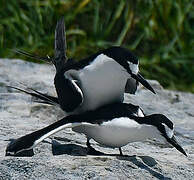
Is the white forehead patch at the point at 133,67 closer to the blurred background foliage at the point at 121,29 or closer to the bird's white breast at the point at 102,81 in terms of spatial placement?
the bird's white breast at the point at 102,81

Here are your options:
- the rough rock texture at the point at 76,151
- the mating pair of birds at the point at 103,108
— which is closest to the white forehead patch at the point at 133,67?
the mating pair of birds at the point at 103,108

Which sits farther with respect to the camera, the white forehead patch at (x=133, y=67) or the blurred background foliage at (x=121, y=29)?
the blurred background foliage at (x=121, y=29)

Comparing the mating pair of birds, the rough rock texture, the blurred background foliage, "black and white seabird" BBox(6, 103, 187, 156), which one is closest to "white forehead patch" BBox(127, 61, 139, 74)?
the mating pair of birds

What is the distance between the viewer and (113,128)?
220 centimetres

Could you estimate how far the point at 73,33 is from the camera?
16.8ft

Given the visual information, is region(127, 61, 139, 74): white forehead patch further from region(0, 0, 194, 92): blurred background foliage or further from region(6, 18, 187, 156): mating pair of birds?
region(0, 0, 194, 92): blurred background foliage

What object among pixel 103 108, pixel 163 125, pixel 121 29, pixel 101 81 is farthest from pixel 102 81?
pixel 121 29

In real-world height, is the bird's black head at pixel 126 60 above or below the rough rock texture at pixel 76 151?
above

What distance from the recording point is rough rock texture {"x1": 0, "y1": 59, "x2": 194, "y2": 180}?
2154 millimetres

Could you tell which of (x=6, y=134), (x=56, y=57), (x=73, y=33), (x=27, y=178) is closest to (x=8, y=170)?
(x=27, y=178)

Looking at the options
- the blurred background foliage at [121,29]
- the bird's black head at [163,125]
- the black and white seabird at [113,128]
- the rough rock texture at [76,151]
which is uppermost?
the bird's black head at [163,125]

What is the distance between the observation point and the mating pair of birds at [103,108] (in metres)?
2.18

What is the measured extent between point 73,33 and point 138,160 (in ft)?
9.68

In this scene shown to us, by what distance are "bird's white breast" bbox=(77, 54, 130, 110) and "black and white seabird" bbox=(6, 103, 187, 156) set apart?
5cm
